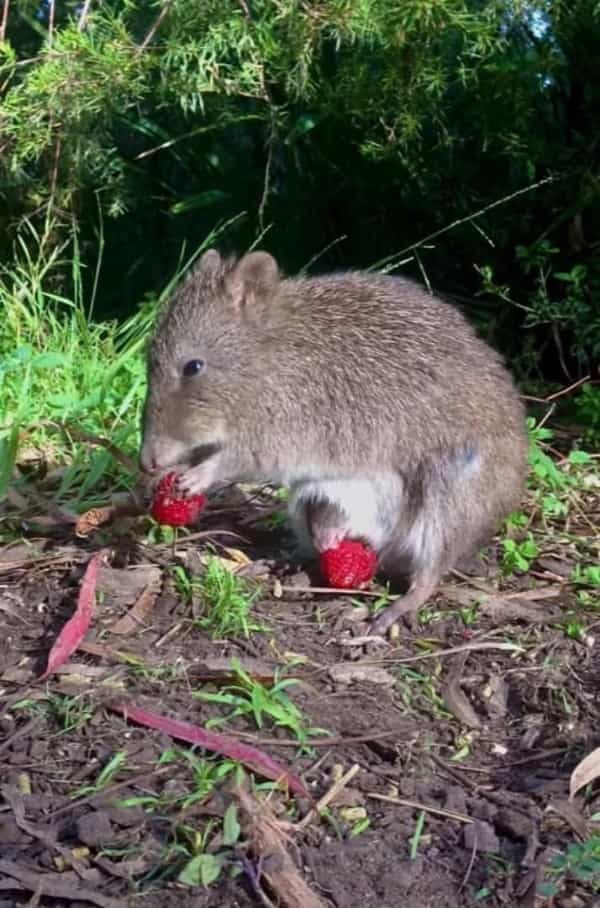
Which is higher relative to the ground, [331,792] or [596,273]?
[596,273]

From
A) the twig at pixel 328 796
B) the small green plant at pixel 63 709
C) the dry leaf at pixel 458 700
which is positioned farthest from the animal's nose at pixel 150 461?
the twig at pixel 328 796

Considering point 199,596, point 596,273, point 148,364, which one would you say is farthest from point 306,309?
point 596,273

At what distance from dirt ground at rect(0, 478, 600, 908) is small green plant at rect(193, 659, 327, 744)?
0.12 ft

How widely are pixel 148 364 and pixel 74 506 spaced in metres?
0.67

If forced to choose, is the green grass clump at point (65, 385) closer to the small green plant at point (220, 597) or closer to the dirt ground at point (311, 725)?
the dirt ground at point (311, 725)

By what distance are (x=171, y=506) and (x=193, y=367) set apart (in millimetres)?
446

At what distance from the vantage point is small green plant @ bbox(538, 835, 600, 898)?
107 inches

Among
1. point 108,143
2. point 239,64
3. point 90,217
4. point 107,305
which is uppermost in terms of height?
point 239,64

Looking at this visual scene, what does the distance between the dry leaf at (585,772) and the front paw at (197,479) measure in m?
1.52

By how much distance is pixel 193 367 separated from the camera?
4.18 m

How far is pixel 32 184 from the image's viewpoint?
22.2ft

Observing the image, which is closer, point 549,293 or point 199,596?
point 199,596

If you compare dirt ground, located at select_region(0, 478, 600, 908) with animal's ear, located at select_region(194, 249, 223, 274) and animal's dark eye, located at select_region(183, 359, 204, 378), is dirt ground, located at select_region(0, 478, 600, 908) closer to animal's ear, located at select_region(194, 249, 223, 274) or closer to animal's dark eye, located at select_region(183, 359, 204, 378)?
animal's dark eye, located at select_region(183, 359, 204, 378)

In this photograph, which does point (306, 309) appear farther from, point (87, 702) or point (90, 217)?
point (90, 217)
